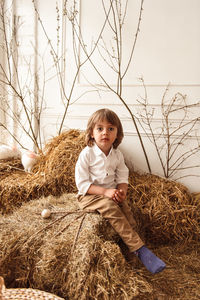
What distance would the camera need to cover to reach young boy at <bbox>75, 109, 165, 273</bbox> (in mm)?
1518

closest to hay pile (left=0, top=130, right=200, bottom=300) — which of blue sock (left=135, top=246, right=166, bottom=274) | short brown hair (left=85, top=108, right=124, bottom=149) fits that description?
blue sock (left=135, top=246, right=166, bottom=274)

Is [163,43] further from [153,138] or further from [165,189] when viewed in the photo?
[165,189]

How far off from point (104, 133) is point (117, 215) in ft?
2.05

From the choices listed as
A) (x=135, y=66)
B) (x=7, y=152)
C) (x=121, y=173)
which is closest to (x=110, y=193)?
(x=121, y=173)

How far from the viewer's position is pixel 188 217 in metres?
1.97

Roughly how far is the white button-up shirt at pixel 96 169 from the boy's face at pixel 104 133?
3.1 inches

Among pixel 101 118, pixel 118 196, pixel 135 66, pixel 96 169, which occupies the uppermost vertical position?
pixel 135 66

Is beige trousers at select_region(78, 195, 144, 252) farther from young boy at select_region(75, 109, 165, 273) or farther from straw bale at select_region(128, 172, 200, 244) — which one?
straw bale at select_region(128, 172, 200, 244)

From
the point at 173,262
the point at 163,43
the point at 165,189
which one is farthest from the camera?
the point at 163,43

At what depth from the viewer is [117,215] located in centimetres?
150

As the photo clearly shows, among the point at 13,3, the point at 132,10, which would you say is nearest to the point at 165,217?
the point at 132,10

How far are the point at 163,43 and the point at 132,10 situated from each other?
52 cm

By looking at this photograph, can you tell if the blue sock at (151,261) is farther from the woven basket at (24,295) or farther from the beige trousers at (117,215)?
the woven basket at (24,295)

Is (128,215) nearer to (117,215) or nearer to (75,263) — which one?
(117,215)
